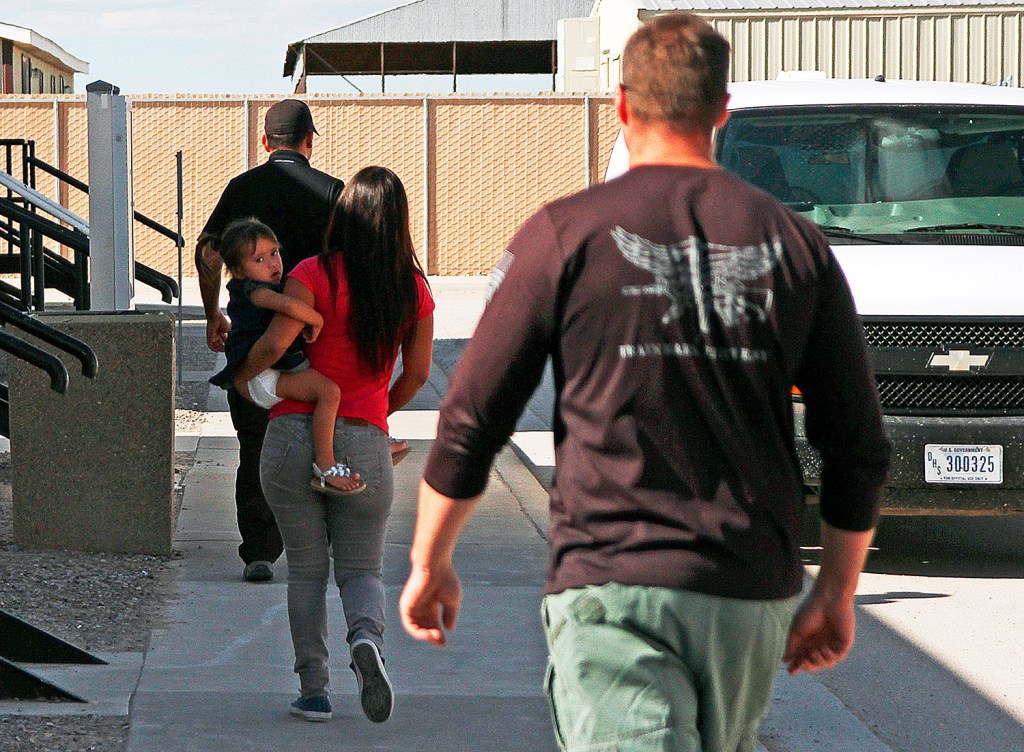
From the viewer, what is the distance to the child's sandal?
4629 mm

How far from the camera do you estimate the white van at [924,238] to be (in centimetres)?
687

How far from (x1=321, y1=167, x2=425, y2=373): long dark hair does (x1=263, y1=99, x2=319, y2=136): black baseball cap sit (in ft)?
5.37

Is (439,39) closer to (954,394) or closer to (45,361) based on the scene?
(954,394)

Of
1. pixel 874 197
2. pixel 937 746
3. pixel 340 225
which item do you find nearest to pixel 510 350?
pixel 340 225

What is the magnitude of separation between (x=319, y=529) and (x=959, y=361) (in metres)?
3.33

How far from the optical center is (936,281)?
6.97 metres

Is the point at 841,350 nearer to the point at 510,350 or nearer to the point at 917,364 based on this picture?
the point at 510,350

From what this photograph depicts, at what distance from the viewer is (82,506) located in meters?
6.83

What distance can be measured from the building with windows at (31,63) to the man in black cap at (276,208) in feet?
114

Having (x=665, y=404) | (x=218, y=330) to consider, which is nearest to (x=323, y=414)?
(x=218, y=330)

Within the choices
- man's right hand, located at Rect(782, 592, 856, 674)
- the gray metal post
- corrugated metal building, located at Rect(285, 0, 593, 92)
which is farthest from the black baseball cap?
corrugated metal building, located at Rect(285, 0, 593, 92)

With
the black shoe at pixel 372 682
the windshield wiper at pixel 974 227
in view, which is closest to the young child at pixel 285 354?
the black shoe at pixel 372 682

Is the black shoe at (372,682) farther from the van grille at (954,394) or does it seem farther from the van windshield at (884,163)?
the van windshield at (884,163)

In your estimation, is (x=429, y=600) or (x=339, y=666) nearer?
(x=429, y=600)
